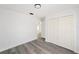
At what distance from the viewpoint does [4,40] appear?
4.11 meters

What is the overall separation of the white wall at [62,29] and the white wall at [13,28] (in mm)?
1651

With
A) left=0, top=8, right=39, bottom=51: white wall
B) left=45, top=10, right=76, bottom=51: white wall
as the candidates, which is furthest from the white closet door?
left=0, top=8, right=39, bottom=51: white wall

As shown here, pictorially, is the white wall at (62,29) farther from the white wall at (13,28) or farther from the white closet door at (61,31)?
the white wall at (13,28)

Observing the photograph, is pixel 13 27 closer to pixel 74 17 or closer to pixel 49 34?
pixel 49 34

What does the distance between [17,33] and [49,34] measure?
8.06 ft

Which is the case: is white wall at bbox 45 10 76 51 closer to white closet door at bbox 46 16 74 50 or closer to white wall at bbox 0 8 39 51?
white closet door at bbox 46 16 74 50

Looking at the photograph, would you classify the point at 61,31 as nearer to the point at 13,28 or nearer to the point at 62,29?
the point at 62,29

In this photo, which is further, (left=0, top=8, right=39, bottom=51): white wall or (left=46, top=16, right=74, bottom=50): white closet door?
(left=46, top=16, right=74, bottom=50): white closet door

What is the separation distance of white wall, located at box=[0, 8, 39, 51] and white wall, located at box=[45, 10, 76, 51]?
5.42 feet

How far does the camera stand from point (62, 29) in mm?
4832

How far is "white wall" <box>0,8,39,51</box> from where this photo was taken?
4.05 meters

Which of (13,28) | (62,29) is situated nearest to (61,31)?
(62,29)

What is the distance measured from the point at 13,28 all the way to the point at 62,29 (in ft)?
9.37
